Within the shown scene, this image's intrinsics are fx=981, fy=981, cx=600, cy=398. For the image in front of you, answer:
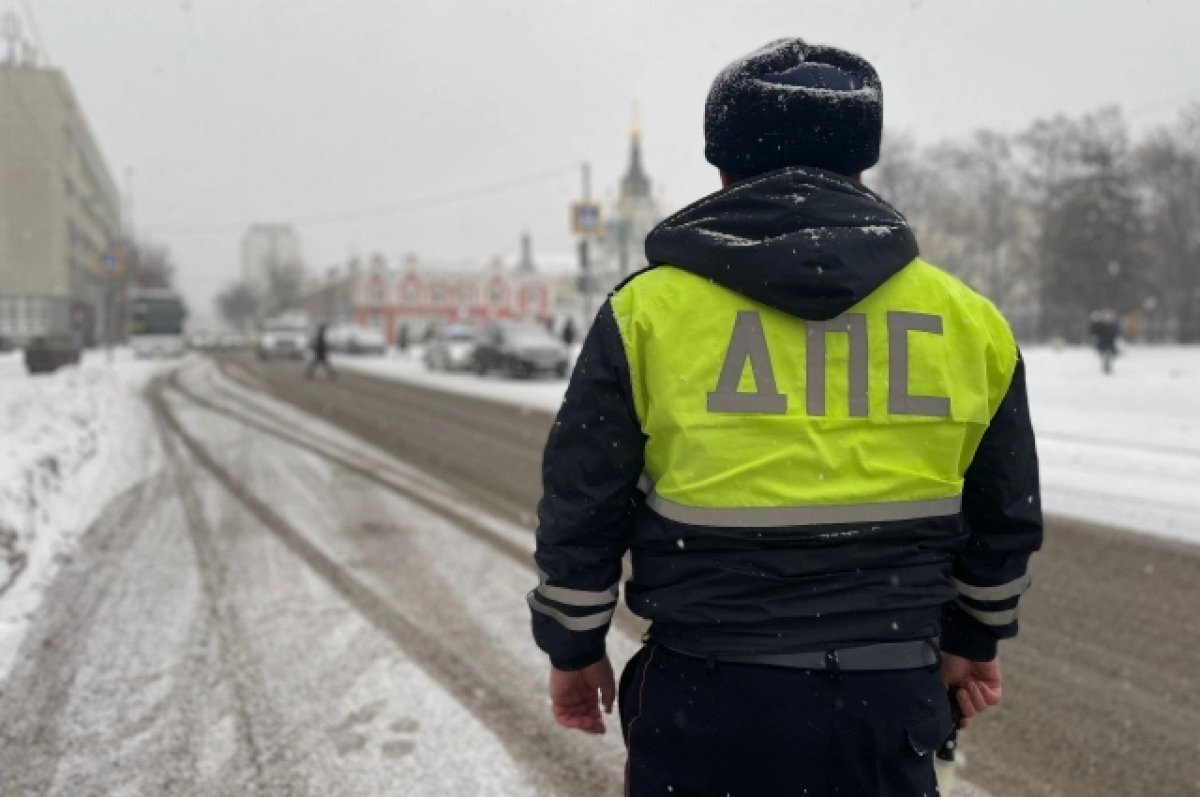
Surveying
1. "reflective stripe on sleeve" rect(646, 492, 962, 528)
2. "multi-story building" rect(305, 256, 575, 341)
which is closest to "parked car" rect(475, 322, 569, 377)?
"reflective stripe on sleeve" rect(646, 492, 962, 528)

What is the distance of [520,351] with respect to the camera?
2808 cm

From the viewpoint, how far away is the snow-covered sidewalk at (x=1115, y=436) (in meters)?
8.92

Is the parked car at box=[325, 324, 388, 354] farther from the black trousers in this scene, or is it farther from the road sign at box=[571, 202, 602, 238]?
the black trousers

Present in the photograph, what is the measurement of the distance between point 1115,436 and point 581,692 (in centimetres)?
1469

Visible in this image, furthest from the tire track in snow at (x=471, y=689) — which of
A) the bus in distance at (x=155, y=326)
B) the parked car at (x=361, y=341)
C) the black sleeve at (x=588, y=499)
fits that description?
the parked car at (x=361, y=341)

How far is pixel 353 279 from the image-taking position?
98438mm

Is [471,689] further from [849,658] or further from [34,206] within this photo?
[34,206]

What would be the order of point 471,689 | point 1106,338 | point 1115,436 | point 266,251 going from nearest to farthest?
point 471,689 → point 1115,436 → point 1106,338 → point 266,251

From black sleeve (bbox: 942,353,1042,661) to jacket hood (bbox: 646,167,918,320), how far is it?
0.38m

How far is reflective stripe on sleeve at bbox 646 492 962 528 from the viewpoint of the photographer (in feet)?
5.42

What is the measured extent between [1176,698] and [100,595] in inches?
229

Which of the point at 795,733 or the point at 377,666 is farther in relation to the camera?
the point at 377,666

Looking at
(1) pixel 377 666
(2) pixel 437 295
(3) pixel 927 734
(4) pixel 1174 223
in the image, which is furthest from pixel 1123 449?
(2) pixel 437 295

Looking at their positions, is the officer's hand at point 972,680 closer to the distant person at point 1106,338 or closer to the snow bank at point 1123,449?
the snow bank at point 1123,449
